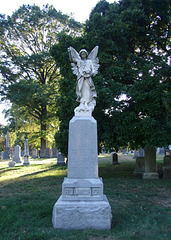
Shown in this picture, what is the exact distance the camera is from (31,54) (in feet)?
79.9

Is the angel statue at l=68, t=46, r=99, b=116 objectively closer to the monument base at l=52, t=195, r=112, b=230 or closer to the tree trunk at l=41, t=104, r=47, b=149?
the monument base at l=52, t=195, r=112, b=230

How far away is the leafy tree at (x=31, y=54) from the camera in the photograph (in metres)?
23.5

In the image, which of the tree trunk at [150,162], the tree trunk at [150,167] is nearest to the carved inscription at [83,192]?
the tree trunk at [150,167]

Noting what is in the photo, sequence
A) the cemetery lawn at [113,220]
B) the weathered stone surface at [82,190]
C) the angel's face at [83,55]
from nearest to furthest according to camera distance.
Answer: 1. the cemetery lawn at [113,220]
2. the weathered stone surface at [82,190]
3. the angel's face at [83,55]

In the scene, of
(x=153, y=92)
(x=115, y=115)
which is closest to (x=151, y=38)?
(x=153, y=92)

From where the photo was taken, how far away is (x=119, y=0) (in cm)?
1183

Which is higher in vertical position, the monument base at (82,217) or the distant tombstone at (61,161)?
the monument base at (82,217)

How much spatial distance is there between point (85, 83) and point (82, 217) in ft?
9.93

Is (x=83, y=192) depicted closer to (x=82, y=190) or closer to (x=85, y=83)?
(x=82, y=190)

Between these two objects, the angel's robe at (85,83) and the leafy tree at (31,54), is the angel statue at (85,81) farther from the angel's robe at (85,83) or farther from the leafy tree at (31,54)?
the leafy tree at (31,54)

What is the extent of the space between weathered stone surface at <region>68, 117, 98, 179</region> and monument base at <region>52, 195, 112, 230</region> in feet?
2.18

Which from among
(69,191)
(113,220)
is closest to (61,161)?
(113,220)

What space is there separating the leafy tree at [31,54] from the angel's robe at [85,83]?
18.5 metres

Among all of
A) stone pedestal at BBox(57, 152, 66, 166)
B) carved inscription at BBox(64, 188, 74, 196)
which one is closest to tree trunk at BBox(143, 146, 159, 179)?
carved inscription at BBox(64, 188, 74, 196)
